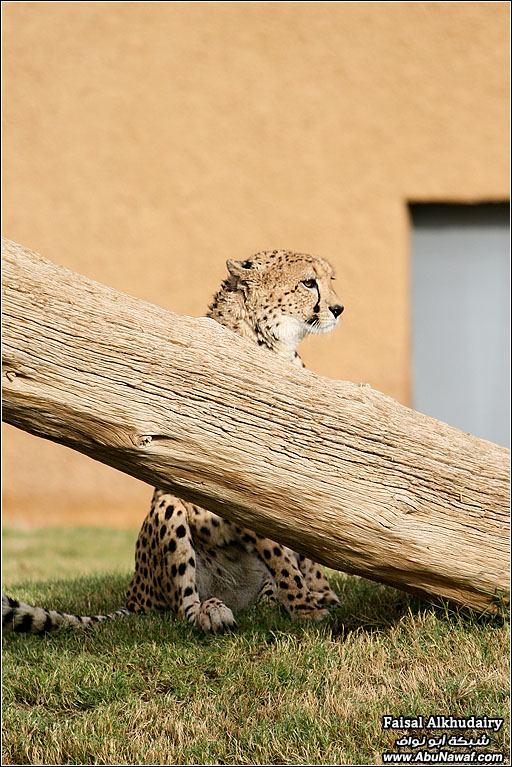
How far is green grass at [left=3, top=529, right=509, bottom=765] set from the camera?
2.58 metres

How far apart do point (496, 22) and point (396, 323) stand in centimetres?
260

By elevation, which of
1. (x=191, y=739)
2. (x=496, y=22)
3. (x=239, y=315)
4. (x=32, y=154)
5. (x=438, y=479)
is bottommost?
(x=191, y=739)

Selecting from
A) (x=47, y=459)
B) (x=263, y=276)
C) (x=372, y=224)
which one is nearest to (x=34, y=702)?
(x=263, y=276)

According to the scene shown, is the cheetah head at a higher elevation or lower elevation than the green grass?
higher

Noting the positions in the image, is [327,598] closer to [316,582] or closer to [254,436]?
[316,582]

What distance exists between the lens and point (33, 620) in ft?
11.2

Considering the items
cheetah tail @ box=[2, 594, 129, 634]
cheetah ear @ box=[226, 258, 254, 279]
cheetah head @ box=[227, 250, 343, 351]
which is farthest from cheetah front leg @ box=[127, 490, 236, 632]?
cheetah ear @ box=[226, 258, 254, 279]

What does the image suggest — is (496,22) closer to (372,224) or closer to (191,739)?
(372,224)

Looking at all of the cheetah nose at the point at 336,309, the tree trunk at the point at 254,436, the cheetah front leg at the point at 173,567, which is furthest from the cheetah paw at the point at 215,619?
the cheetah nose at the point at 336,309

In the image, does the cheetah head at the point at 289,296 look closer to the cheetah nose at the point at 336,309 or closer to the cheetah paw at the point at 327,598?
the cheetah nose at the point at 336,309

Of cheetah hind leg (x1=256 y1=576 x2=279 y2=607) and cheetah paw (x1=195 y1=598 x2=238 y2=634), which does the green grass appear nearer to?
cheetah paw (x1=195 y1=598 x2=238 y2=634)

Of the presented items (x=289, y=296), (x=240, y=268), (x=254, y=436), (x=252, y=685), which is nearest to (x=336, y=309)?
(x=289, y=296)

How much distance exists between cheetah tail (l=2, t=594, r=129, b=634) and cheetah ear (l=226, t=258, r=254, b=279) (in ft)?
5.09

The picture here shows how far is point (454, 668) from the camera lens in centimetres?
284
